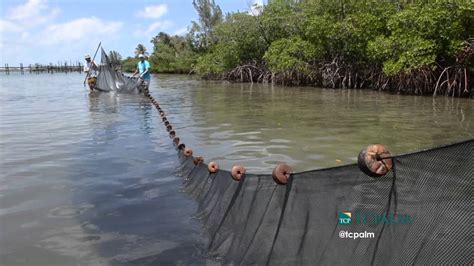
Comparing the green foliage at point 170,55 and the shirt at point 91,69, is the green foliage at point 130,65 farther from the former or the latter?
the shirt at point 91,69

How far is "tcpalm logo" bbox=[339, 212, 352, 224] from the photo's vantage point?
2471mm

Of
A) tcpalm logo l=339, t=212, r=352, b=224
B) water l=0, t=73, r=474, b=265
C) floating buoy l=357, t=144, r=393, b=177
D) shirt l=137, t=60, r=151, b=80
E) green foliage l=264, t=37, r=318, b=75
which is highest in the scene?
green foliage l=264, t=37, r=318, b=75

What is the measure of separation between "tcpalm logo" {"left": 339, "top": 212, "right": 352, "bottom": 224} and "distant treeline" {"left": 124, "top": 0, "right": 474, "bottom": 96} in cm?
1528

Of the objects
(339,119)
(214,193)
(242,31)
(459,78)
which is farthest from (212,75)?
(214,193)

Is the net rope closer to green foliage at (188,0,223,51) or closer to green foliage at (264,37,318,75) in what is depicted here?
green foliage at (264,37,318,75)

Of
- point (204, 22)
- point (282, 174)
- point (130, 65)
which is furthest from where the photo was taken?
point (130, 65)

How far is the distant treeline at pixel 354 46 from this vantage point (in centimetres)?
1653

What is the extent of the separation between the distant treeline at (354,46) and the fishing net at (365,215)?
15.0 m

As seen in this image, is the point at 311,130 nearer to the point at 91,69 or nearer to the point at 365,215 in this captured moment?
the point at 365,215

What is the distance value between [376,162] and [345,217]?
17.4 inches

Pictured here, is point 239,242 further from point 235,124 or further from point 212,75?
point 212,75

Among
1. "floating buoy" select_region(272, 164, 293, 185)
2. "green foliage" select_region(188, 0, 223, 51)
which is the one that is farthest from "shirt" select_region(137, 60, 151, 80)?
"green foliage" select_region(188, 0, 223, 51)

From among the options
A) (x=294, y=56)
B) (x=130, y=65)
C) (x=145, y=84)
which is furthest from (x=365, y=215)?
(x=130, y=65)

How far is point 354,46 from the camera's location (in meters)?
22.6
